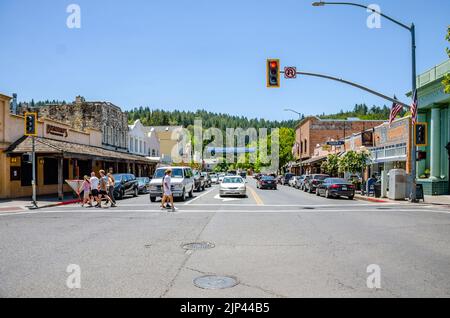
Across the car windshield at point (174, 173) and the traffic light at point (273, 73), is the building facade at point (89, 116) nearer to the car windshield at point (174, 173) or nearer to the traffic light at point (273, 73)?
the car windshield at point (174, 173)

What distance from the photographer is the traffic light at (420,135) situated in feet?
64.6

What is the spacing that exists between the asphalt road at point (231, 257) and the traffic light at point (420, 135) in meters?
8.18

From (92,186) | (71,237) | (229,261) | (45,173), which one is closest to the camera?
(229,261)

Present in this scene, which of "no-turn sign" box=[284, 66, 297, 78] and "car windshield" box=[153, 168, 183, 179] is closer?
"no-turn sign" box=[284, 66, 297, 78]

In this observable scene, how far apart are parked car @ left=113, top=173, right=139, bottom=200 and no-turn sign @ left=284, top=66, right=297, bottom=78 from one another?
13479 mm

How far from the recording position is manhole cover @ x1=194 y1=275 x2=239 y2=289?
5.42 m

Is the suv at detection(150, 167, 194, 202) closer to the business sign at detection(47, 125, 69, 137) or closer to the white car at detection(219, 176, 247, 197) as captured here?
the white car at detection(219, 176, 247, 197)

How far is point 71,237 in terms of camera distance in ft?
31.3

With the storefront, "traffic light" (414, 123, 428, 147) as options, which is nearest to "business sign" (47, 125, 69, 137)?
the storefront

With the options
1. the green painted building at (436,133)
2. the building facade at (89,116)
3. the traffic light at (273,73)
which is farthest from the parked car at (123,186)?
the green painted building at (436,133)
